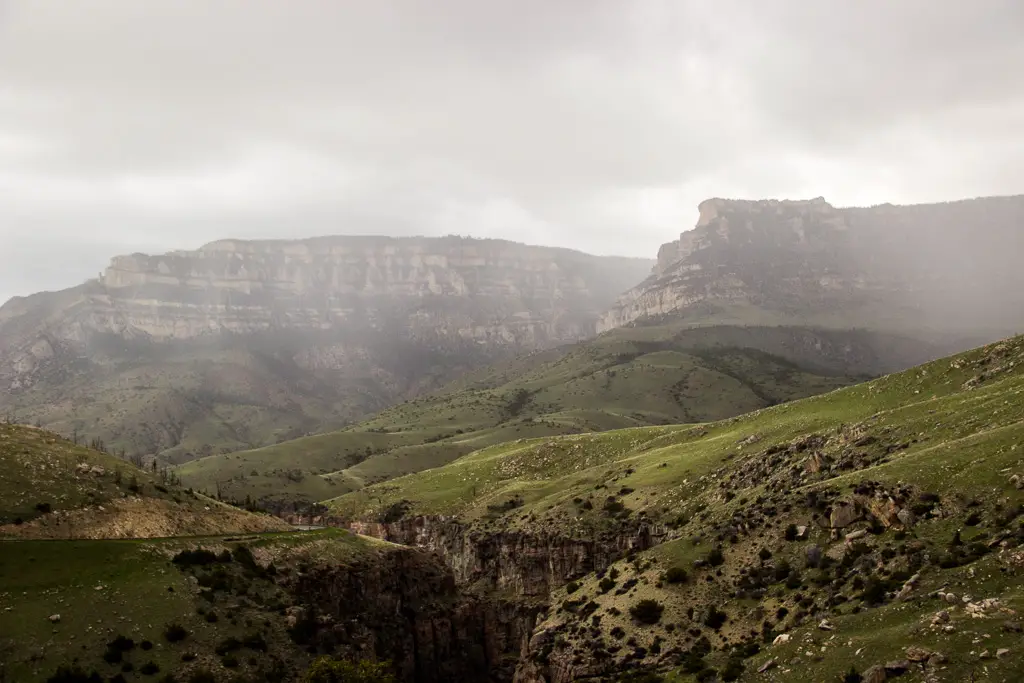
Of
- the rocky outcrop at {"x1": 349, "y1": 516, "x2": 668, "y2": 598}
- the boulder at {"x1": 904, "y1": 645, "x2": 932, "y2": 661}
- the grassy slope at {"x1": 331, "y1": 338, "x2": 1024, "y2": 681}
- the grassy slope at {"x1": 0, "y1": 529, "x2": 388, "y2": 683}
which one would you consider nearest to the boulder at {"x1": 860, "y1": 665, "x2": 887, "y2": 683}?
the grassy slope at {"x1": 331, "y1": 338, "x2": 1024, "y2": 681}

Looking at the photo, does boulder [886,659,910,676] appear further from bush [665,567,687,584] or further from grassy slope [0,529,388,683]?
grassy slope [0,529,388,683]

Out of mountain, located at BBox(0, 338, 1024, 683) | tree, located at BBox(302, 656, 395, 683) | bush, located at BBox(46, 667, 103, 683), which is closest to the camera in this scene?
mountain, located at BBox(0, 338, 1024, 683)

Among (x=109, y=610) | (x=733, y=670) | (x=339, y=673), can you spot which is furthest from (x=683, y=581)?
(x=109, y=610)

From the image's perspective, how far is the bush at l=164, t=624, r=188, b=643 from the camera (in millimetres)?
50375

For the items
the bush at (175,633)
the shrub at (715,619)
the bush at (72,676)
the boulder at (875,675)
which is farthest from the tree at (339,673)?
the boulder at (875,675)

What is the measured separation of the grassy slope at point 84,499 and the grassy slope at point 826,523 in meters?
32.6

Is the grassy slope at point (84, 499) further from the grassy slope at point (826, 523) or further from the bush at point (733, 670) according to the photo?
the bush at point (733, 670)

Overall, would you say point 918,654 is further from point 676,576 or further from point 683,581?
point 676,576

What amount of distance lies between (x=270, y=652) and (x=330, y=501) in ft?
327

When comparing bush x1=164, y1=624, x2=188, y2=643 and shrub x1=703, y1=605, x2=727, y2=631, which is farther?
shrub x1=703, y1=605, x2=727, y2=631

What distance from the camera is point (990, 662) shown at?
3041 centimetres

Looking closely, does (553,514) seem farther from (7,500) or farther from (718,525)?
(7,500)

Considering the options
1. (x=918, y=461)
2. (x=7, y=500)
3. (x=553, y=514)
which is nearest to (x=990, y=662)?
(x=918, y=461)

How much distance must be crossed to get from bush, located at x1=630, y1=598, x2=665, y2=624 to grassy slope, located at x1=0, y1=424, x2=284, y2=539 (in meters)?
36.4
